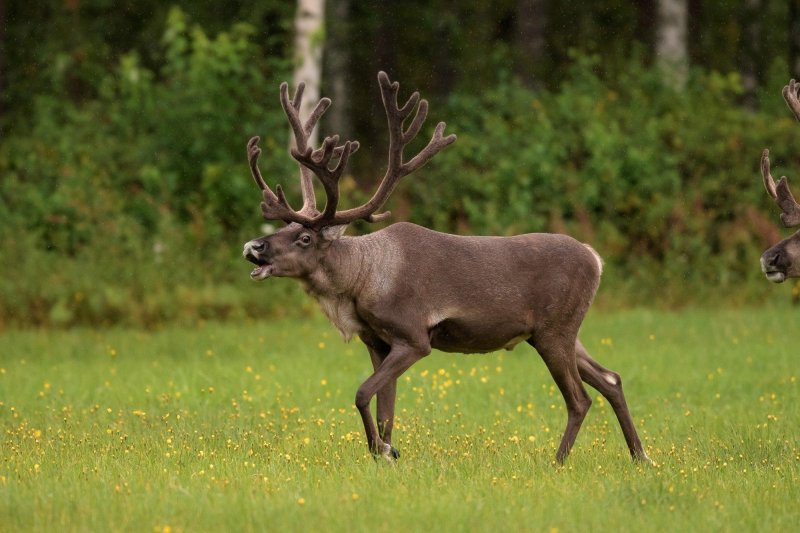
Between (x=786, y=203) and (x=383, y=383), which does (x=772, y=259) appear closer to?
(x=786, y=203)

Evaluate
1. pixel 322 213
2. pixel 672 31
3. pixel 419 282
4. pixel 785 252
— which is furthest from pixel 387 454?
pixel 672 31

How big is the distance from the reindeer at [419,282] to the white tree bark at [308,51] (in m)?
9.52

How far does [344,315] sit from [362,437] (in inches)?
45.4

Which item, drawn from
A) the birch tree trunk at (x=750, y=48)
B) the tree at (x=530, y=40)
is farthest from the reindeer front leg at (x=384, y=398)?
the birch tree trunk at (x=750, y=48)

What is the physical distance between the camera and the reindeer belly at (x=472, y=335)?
9008 mm

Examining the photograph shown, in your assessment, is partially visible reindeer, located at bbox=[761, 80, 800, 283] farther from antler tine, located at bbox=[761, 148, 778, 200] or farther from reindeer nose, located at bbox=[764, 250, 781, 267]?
antler tine, located at bbox=[761, 148, 778, 200]

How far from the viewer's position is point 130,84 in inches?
755

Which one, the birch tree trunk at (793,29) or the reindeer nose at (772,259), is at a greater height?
the reindeer nose at (772,259)

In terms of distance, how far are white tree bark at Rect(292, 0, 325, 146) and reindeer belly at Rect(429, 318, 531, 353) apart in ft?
32.2

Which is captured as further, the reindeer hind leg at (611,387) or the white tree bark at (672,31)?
the white tree bark at (672,31)

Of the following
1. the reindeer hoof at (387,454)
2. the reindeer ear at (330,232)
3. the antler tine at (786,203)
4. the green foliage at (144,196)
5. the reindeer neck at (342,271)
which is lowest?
the green foliage at (144,196)

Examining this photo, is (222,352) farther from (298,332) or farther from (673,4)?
(673,4)

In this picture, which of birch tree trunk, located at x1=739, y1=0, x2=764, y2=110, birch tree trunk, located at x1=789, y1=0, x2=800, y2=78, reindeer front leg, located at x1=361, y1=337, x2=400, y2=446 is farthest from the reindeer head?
birch tree trunk, located at x1=789, y1=0, x2=800, y2=78

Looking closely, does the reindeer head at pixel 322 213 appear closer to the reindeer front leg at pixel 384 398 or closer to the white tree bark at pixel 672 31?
the reindeer front leg at pixel 384 398
